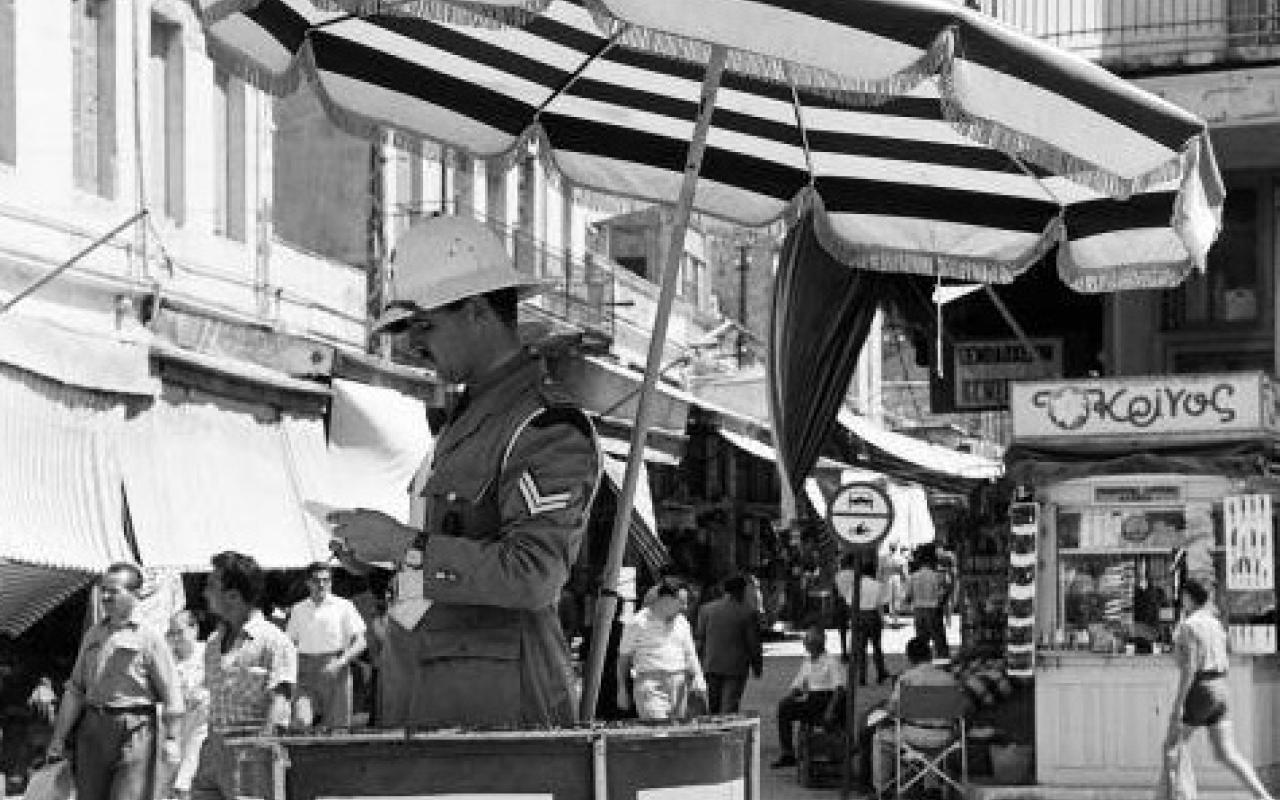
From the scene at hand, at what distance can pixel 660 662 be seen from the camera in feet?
63.7

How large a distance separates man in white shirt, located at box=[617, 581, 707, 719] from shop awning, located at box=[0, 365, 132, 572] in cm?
422

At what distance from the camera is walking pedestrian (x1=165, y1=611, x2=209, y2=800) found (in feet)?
50.6

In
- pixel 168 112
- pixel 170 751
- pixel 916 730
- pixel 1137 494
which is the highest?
pixel 168 112

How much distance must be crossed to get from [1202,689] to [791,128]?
31.4 feet

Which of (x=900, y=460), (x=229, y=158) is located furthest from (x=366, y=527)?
(x=229, y=158)

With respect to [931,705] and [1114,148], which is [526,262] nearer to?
[931,705]

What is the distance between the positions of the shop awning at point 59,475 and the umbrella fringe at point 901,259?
943 cm

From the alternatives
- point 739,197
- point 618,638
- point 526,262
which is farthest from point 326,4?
point 526,262

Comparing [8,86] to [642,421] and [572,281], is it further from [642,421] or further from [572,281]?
[572,281]

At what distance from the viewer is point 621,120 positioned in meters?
7.66

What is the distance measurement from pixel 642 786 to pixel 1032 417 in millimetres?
13966

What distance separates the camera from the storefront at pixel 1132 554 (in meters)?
17.6

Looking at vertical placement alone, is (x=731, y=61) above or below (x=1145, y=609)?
above

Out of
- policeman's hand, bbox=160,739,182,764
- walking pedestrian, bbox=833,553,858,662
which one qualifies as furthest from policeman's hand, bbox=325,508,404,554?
walking pedestrian, bbox=833,553,858,662
